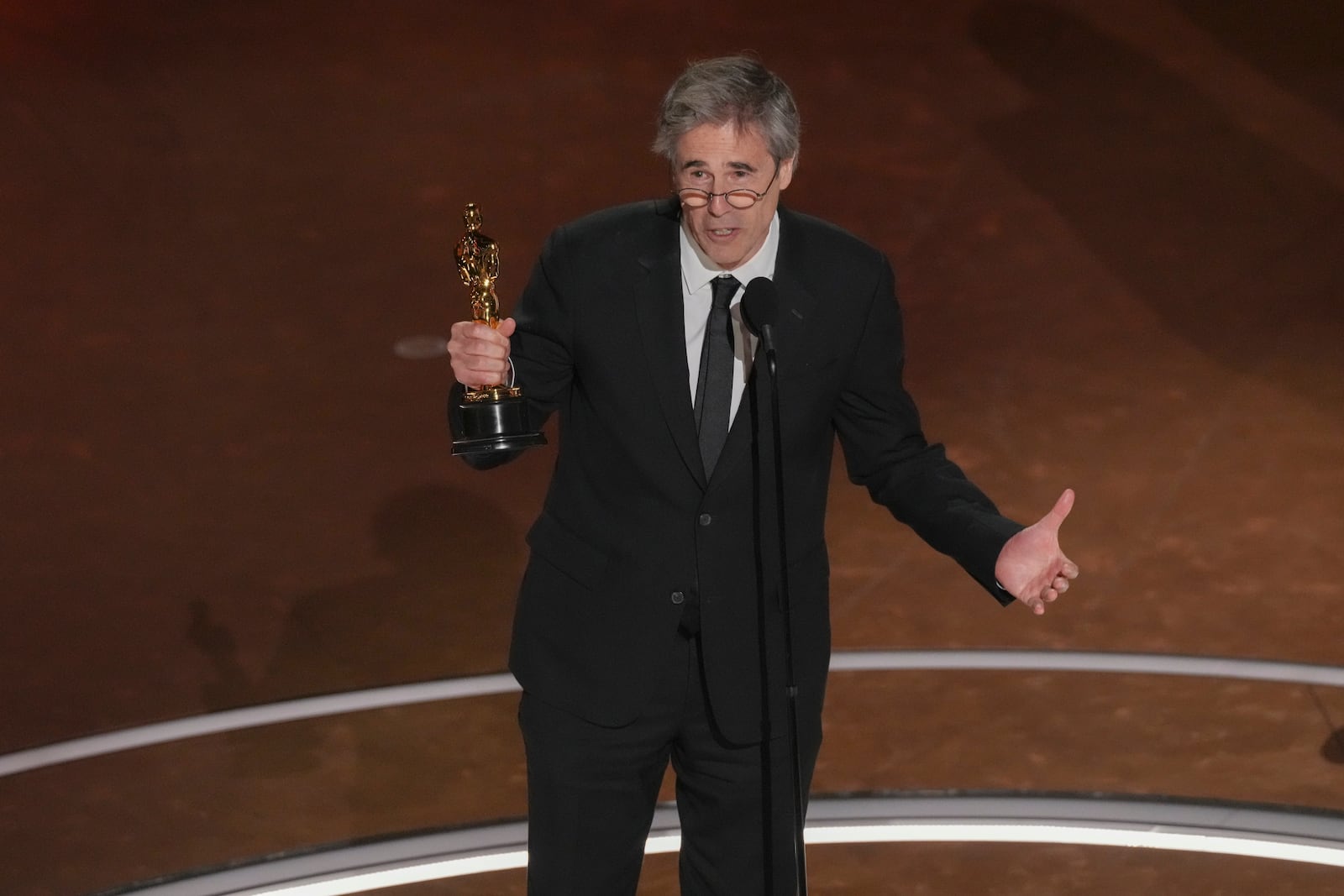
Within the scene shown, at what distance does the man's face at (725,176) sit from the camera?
185cm

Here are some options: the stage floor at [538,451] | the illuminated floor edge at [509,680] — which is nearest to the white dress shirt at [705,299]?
the stage floor at [538,451]

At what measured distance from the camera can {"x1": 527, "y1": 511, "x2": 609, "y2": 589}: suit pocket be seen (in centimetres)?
201

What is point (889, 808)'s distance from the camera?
3299 mm

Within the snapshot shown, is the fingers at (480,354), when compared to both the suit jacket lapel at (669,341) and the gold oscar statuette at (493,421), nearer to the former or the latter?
the gold oscar statuette at (493,421)

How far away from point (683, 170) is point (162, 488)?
2.44m

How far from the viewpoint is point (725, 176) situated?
1858 mm

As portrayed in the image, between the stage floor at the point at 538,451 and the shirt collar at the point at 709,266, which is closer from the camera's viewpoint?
the shirt collar at the point at 709,266

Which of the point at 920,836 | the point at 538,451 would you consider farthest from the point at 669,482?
the point at 538,451

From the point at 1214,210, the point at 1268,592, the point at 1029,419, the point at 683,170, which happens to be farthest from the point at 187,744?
the point at 1214,210

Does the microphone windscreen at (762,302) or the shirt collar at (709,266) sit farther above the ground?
the shirt collar at (709,266)

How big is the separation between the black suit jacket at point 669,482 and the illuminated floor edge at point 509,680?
1.45 meters

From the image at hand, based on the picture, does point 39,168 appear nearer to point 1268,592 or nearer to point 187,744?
point 187,744

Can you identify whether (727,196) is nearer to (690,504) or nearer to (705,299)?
(705,299)

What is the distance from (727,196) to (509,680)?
187 centimetres
